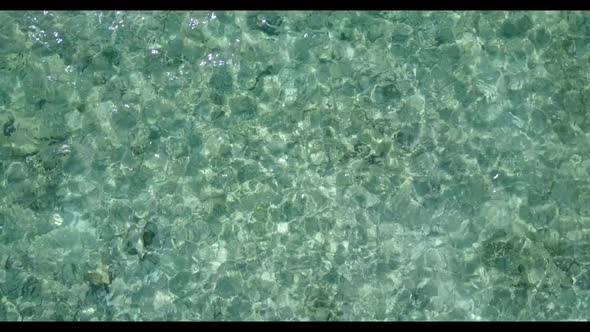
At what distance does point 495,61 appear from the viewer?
149cm

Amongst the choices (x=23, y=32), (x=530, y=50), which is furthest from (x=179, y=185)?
(x=530, y=50)

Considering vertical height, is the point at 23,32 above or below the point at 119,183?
above

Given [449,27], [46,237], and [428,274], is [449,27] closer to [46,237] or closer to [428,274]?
[428,274]

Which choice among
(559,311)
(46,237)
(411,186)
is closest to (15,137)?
(46,237)

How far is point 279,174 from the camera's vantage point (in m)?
1.46

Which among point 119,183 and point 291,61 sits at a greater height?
point 291,61

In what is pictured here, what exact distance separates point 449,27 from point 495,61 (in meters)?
0.10

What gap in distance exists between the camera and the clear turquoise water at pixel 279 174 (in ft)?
4.73

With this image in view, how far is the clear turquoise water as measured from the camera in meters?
1.44

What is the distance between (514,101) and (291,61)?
39cm

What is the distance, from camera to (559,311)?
58.0 inches
